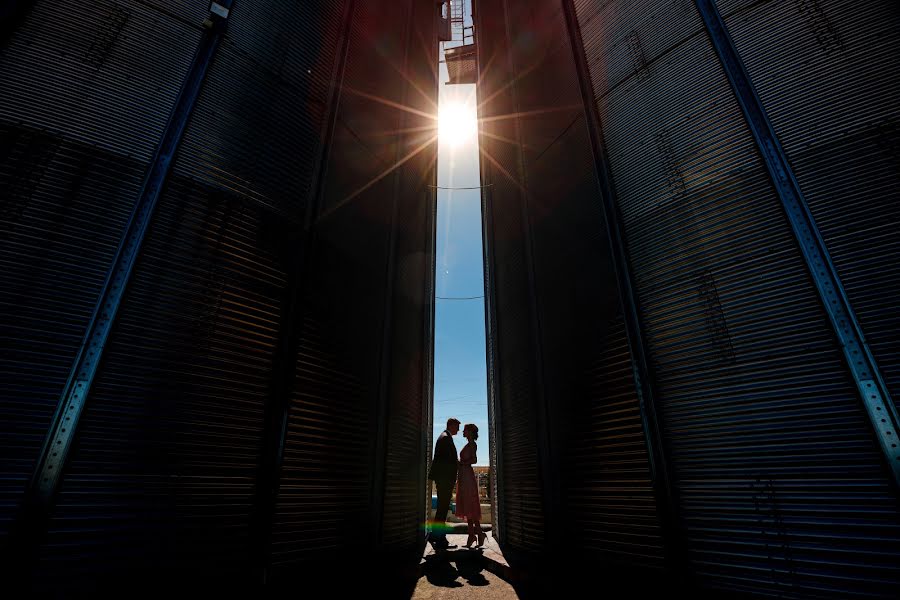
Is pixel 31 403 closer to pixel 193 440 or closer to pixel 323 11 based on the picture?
pixel 193 440

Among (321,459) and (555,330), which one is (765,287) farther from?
(321,459)

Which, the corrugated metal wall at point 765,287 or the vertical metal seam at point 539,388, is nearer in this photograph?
the corrugated metal wall at point 765,287

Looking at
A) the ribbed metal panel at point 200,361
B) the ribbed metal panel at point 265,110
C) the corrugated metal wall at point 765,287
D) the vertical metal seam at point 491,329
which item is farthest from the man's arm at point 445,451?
the ribbed metal panel at point 265,110

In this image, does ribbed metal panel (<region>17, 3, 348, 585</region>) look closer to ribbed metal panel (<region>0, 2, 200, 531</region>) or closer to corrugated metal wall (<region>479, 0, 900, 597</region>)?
ribbed metal panel (<region>0, 2, 200, 531</region>)

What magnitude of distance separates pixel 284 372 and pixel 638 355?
3.69 meters

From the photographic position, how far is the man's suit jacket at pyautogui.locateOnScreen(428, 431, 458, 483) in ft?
17.7

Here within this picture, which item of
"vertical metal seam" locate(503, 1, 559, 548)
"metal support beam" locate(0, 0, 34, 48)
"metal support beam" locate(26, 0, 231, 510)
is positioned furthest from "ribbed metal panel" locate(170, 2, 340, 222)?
"vertical metal seam" locate(503, 1, 559, 548)

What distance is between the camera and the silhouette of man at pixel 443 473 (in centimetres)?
538

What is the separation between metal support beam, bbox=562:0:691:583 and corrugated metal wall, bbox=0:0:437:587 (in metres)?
3.10

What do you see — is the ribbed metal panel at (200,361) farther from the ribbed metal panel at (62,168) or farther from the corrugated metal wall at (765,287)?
the corrugated metal wall at (765,287)

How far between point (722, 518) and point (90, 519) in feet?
15.7

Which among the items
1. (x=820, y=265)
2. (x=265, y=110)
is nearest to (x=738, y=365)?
(x=820, y=265)

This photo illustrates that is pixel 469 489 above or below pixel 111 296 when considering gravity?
below

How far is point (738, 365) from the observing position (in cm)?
310
